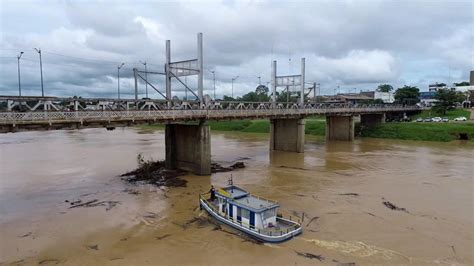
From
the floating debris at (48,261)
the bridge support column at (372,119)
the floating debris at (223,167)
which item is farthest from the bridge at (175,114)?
the bridge support column at (372,119)

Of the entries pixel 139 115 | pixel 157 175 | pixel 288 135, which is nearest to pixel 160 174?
pixel 157 175

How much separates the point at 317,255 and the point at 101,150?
1779 inches

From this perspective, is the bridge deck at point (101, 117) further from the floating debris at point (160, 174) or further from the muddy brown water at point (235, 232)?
the muddy brown water at point (235, 232)

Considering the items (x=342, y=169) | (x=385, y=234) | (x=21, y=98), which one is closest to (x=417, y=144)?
(x=342, y=169)

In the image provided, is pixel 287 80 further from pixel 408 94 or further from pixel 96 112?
pixel 408 94

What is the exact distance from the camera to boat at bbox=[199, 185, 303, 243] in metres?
18.0

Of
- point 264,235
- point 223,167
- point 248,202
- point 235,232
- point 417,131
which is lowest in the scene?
point 235,232

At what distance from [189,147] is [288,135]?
20630 mm

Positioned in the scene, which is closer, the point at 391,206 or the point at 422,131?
the point at 391,206

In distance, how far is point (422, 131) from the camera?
224 feet

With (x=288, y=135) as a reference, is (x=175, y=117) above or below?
above

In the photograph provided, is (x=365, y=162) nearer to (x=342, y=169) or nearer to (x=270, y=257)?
(x=342, y=169)

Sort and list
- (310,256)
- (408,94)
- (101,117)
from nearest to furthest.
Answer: (310,256)
(101,117)
(408,94)

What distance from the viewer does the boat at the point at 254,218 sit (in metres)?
18.0
